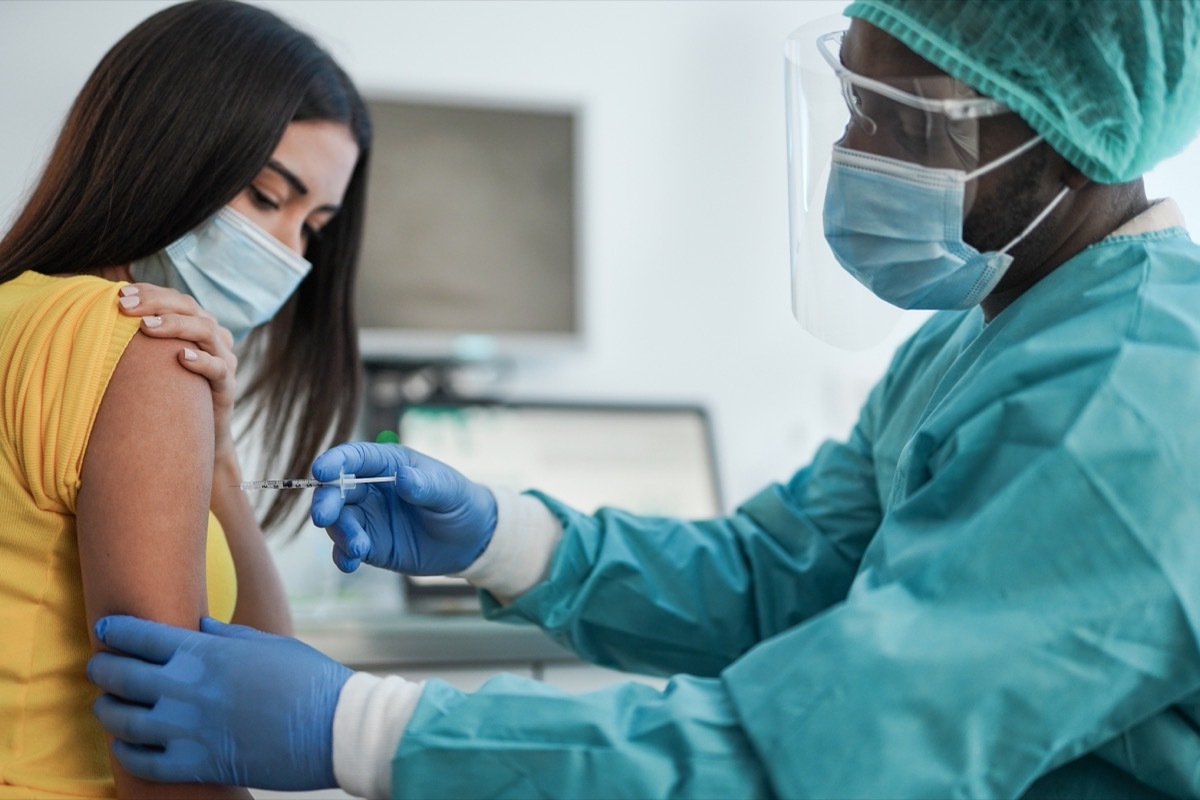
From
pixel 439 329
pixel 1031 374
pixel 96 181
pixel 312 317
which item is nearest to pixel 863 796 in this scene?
pixel 1031 374

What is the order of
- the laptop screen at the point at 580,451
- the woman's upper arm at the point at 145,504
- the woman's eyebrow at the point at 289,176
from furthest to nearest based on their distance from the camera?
the laptop screen at the point at 580,451, the woman's eyebrow at the point at 289,176, the woman's upper arm at the point at 145,504

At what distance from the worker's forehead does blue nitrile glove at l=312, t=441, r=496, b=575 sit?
0.64m

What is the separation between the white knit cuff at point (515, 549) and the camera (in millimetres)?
1298

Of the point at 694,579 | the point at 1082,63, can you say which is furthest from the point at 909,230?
the point at 694,579

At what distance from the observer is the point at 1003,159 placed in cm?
97

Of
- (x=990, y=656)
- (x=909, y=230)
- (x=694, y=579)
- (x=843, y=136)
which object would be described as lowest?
(x=694, y=579)

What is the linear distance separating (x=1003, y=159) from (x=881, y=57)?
0.51ft

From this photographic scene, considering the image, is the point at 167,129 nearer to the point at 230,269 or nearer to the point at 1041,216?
the point at 230,269

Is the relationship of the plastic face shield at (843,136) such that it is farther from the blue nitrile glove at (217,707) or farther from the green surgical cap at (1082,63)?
the blue nitrile glove at (217,707)

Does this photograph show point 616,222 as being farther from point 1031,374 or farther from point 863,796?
point 863,796

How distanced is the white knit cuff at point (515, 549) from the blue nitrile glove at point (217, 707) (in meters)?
0.45

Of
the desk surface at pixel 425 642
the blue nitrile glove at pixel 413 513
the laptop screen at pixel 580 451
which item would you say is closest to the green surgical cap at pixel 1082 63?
the blue nitrile glove at pixel 413 513

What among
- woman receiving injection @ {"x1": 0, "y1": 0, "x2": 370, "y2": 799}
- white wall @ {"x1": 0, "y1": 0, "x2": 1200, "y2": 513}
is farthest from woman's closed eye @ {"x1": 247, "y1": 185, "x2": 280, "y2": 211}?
white wall @ {"x1": 0, "y1": 0, "x2": 1200, "y2": 513}

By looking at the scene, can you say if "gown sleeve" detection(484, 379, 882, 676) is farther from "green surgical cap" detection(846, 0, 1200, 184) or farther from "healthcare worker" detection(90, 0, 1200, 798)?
"green surgical cap" detection(846, 0, 1200, 184)
